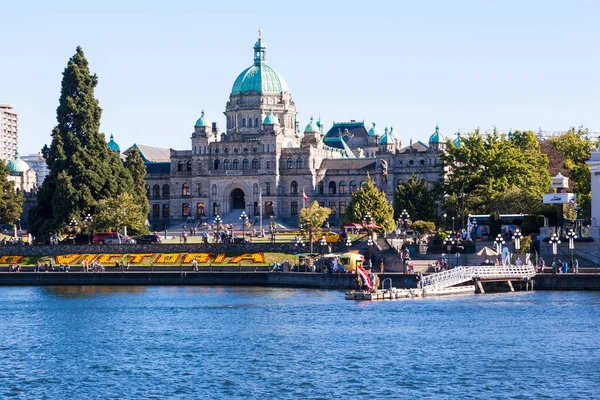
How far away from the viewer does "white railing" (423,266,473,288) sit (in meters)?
92.7

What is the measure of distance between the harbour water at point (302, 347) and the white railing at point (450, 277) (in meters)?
2.30

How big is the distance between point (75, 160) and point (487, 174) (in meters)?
42.7

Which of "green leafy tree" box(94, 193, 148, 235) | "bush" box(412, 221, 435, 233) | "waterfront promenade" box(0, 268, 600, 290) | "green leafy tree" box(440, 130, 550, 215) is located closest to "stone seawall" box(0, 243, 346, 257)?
"green leafy tree" box(94, 193, 148, 235)

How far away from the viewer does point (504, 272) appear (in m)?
93.6

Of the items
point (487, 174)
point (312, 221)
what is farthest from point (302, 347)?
point (487, 174)

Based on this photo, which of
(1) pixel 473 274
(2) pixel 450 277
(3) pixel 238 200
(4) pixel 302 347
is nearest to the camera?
(4) pixel 302 347

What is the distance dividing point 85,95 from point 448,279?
5005cm

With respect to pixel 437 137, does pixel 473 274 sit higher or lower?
lower

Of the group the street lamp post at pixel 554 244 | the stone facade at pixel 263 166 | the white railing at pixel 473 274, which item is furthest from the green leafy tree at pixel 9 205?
the street lamp post at pixel 554 244

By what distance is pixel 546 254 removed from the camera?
10394cm

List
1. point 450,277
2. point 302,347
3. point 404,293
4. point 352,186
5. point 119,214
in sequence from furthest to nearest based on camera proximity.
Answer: point 352,186
point 119,214
point 450,277
point 404,293
point 302,347

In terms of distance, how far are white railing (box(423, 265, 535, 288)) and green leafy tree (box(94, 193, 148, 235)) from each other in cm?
4236

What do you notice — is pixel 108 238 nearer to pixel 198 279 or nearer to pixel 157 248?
pixel 157 248

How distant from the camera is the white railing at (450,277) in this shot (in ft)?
304
